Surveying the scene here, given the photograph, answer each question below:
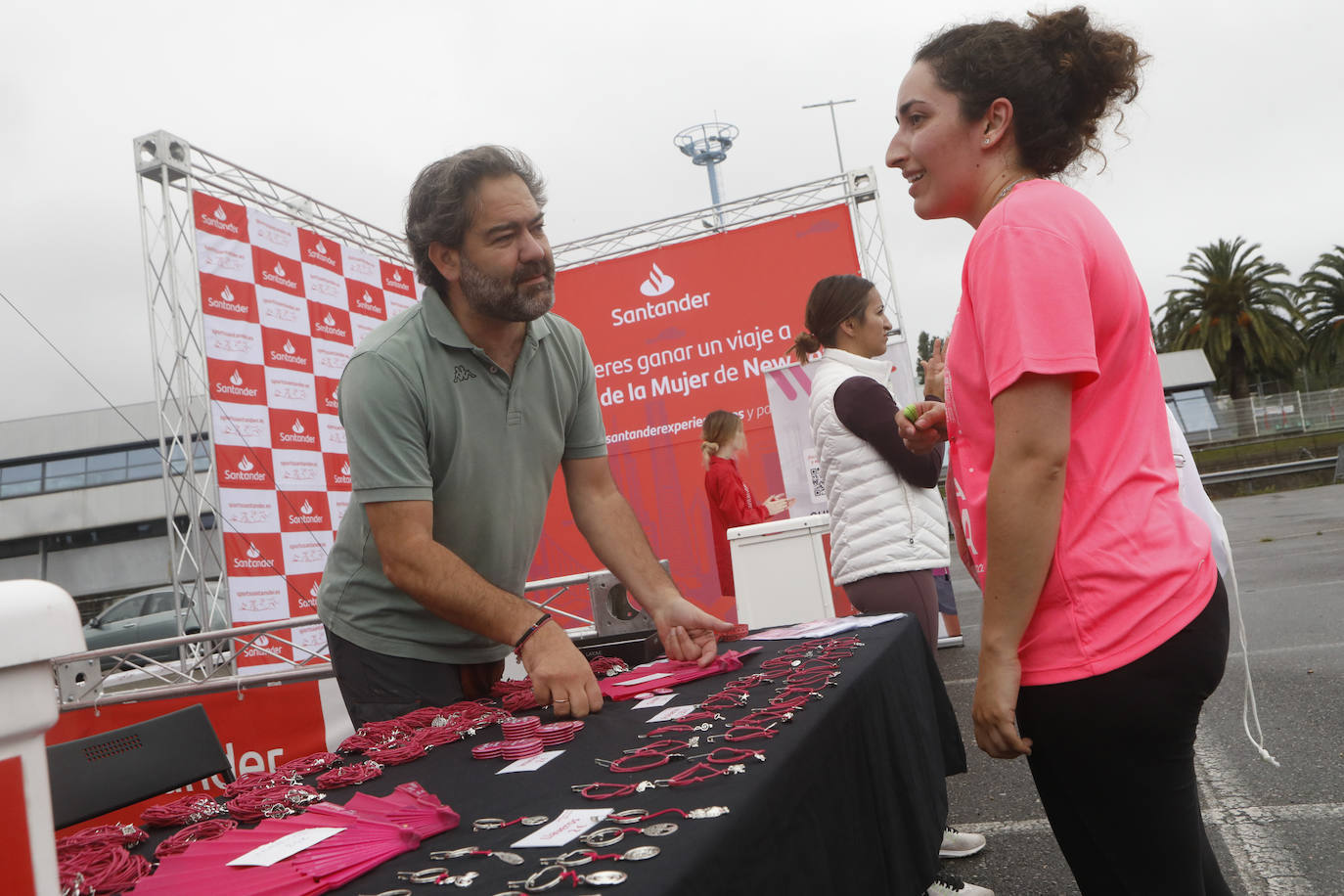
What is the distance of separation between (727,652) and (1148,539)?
0.93 metres

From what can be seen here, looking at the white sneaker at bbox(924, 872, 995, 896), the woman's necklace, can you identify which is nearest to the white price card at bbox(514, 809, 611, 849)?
the woman's necklace

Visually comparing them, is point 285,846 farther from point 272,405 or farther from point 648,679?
point 272,405

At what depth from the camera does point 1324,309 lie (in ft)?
111

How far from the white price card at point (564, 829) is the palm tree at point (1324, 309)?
39.4m

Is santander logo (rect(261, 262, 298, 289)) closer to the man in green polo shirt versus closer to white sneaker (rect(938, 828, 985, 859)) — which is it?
the man in green polo shirt

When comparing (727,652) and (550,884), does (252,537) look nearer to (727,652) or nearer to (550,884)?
(727,652)

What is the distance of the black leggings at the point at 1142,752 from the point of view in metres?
1.10

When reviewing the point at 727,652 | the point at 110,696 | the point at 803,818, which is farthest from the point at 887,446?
the point at 110,696

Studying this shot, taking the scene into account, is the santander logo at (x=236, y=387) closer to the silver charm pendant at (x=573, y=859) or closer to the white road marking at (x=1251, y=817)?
the white road marking at (x=1251, y=817)

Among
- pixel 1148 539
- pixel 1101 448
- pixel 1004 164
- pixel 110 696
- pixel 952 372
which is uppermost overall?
pixel 1004 164

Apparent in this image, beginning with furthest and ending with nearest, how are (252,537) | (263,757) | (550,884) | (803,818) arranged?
(252,537)
(263,757)
(803,818)
(550,884)

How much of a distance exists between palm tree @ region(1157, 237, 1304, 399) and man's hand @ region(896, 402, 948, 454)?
35301 millimetres

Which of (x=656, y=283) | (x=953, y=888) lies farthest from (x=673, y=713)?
(x=656, y=283)

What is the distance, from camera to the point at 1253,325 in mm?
31688
